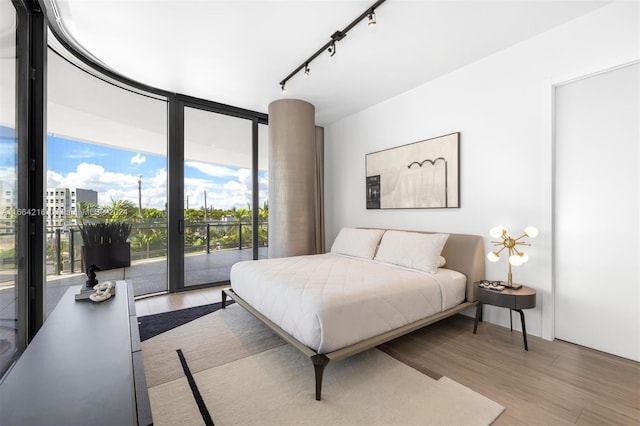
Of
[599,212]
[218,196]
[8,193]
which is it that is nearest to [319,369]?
[8,193]

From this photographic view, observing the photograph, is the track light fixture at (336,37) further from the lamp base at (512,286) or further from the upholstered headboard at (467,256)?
the lamp base at (512,286)

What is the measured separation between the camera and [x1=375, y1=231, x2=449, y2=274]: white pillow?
2846 millimetres

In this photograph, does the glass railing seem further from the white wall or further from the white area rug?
the white wall

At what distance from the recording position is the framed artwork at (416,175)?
3.28 m

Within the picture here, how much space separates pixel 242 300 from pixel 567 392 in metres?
2.61

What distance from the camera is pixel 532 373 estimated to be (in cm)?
202

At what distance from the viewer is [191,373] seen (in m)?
2.01

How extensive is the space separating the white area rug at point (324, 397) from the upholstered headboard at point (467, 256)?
1.30 metres

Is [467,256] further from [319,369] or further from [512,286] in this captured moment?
[319,369]

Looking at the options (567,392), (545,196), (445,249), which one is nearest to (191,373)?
(567,392)

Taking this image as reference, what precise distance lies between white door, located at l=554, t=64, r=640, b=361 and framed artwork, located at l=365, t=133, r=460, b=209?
3.14 feet

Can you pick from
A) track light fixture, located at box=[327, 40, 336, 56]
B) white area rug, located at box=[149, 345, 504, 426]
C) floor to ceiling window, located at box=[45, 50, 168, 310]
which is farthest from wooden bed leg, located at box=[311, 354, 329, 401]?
floor to ceiling window, located at box=[45, 50, 168, 310]

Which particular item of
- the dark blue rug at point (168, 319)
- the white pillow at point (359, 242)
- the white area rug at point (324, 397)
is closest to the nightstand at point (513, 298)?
the white area rug at point (324, 397)

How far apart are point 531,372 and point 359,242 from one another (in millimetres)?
2115
